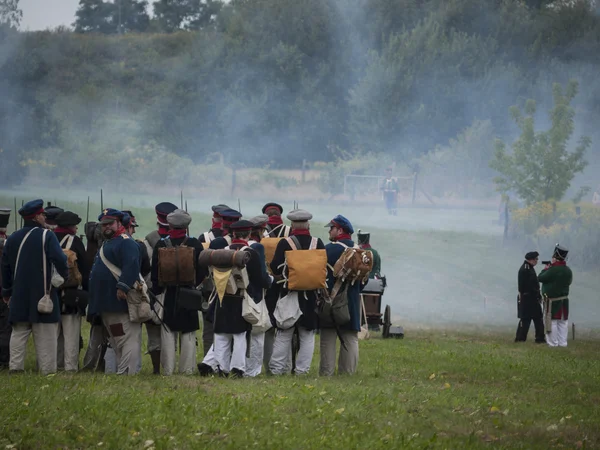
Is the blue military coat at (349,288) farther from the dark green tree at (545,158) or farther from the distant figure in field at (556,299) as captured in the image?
the dark green tree at (545,158)

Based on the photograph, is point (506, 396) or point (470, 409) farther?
point (506, 396)

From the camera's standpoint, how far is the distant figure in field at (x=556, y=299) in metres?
20.5

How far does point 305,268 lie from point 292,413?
9.82 feet

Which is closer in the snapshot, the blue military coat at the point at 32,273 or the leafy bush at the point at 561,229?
the blue military coat at the point at 32,273

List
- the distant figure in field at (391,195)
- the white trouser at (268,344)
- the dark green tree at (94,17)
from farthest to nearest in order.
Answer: the dark green tree at (94,17)
the distant figure in field at (391,195)
the white trouser at (268,344)

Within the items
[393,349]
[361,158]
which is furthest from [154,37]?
[393,349]

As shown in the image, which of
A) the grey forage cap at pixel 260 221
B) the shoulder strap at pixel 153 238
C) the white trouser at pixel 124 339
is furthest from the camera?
the grey forage cap at pixel 260 221

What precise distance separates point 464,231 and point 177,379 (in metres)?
36.9

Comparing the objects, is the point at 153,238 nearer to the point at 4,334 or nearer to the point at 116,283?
the point at 116,283

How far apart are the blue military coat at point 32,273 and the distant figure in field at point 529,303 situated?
36.9ft

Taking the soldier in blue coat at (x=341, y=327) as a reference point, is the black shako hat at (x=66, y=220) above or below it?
above

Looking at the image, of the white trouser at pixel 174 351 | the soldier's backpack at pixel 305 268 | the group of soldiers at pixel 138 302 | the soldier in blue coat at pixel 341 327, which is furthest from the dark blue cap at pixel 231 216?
the white trouser at pixel 174 351

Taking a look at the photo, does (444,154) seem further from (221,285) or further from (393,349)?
(221,285)

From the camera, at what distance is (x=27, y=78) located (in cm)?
4712
